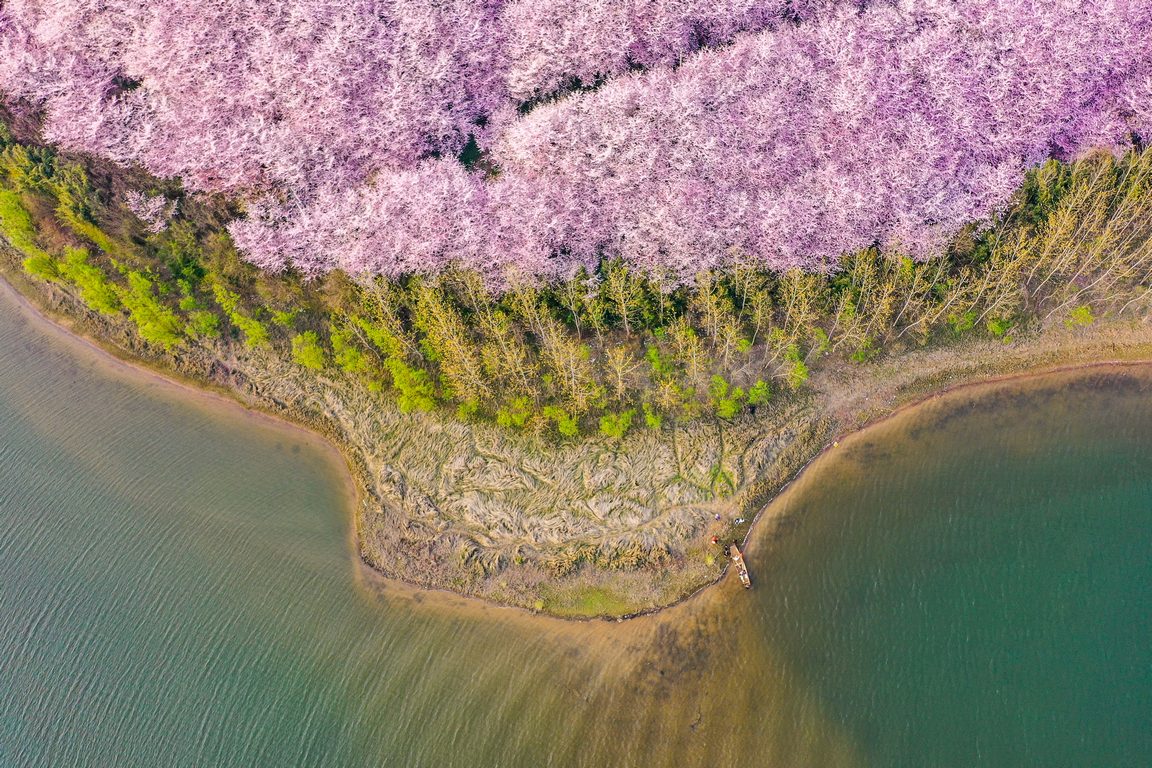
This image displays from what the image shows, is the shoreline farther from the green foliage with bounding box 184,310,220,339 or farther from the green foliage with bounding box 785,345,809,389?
the green foliage with bounding box 184,310,220,339

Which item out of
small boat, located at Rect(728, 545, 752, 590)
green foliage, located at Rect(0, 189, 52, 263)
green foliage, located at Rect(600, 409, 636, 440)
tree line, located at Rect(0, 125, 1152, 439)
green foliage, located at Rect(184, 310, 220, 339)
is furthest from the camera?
green foliage, located at Rect(184, 310, 220, 339)

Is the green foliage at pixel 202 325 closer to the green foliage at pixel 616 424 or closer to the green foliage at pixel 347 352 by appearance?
the green foliage at pixel 347 352

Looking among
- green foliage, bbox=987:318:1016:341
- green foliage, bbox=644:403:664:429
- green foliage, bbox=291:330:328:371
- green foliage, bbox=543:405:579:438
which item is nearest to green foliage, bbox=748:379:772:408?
green foliage, bbox=644:403:664:429

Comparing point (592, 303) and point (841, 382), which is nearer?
point (592, 303)

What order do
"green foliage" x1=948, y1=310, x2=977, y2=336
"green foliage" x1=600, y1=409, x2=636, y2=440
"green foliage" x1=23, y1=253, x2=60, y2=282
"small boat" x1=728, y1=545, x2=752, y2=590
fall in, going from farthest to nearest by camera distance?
"green foliage" x1=948, y1=310, x2=977, y2=336 < "green foliage" x1=23, y1=253, x2=60, y2=282 < "green foliage" x1=600, y1=409, x2=636, y2=440 < "small boat" x1=728, y1=545, x2=752, y2=590

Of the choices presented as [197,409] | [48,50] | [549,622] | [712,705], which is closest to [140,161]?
[48,50]

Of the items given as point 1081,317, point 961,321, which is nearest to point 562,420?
point 961,321

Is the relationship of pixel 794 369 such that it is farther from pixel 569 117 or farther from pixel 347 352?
pixel 347 352
